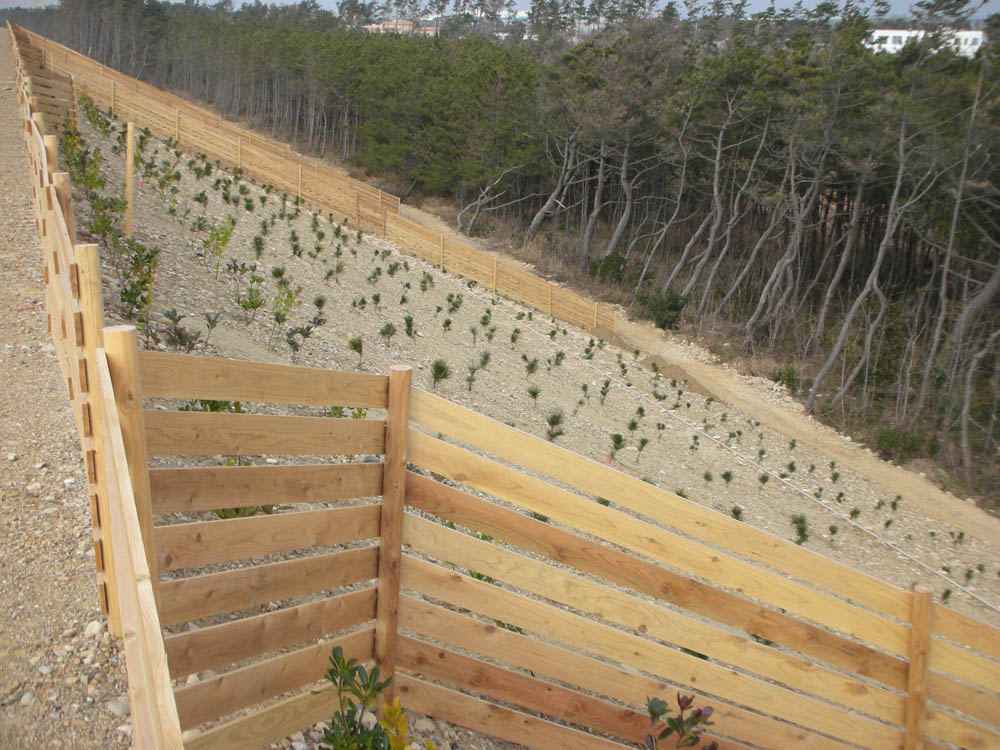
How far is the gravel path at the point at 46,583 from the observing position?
106 inches

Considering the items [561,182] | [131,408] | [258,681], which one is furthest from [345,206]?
[131,408]

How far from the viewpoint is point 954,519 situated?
15.9 m

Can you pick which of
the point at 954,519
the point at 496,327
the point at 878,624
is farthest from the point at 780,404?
the point at 878,624

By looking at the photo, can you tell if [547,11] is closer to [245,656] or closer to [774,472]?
[774,472]

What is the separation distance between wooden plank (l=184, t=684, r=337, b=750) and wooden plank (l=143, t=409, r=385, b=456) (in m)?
0.89

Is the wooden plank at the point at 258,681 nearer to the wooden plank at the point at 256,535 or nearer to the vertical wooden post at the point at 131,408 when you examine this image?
the wooden plank at the point at 256,535

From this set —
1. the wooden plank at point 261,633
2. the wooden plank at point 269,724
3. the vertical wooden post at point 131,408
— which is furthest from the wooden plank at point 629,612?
the vertical wooden post at point 131,408

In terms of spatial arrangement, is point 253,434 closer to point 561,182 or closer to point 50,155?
point 50,155

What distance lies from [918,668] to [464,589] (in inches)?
78.5

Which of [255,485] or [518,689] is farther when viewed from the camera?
[518,689]

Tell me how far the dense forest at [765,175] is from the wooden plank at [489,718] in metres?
18.1

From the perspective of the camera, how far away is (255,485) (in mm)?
2816

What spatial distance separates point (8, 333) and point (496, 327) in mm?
12527

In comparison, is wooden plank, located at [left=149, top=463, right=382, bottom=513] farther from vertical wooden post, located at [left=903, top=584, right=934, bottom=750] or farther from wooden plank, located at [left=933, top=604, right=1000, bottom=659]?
wooden plank, located at [left=933, top=604, right=1000, bottom=659]
